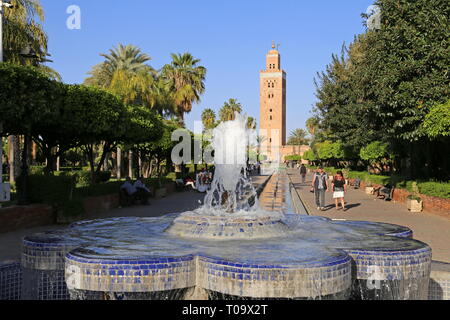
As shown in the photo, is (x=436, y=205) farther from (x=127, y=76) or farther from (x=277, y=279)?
(x=127, y=76)

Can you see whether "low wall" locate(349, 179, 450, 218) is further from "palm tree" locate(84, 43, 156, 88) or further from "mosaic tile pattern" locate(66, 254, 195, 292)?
"palm tree" locate(84, 43, 156, 88)

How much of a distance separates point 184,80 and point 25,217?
1232 inches

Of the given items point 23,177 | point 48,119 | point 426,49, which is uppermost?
point 426,49

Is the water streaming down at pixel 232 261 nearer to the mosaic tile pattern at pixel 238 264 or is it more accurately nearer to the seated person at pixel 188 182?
the mosaic tile pattern at pixel 238 264

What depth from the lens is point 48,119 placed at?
13375 mm

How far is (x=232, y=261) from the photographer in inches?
176

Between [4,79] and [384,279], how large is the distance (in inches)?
393

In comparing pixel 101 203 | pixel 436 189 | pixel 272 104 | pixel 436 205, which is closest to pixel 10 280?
pixel 101 203

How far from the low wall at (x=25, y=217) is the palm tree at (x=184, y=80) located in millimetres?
27984

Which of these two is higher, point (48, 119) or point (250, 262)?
point (48, 119)

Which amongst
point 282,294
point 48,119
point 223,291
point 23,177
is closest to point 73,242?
point 223,291

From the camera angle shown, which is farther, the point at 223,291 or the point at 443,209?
the point at 443,209

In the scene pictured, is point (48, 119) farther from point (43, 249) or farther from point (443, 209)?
point (443, 209)

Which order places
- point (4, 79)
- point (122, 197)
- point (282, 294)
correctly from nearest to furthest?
point (282, 294) < point (4, 79) < point (122, 197)
